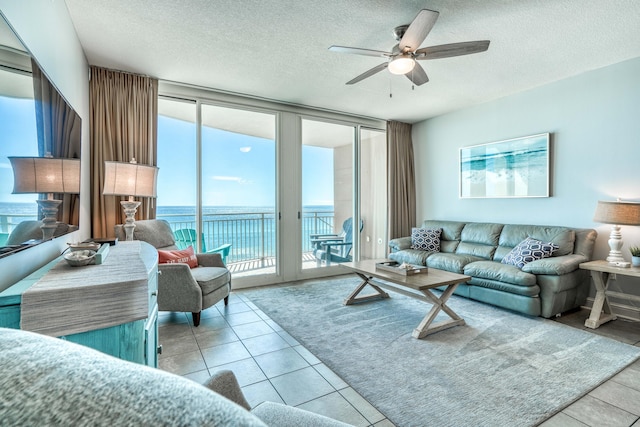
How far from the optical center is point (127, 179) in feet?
9.49

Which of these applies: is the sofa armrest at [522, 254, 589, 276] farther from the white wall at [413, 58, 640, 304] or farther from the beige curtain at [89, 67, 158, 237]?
the beige curtain at [89, 67, 158, 237]

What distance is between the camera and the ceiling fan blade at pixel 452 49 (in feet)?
7.59

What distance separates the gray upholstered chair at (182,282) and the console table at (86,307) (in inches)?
57.3

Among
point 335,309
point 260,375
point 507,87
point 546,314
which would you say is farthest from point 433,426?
point 507,87

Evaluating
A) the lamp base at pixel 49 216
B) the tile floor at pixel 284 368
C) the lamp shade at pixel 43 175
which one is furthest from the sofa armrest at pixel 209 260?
the lamp base at pixel 49 216

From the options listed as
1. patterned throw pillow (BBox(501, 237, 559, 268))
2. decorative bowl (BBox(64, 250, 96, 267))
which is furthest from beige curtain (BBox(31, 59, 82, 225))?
patterned throw pillow (BBox(501, 237, 559, 268))

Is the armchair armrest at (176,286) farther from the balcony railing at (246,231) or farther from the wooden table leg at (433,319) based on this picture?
the wooden table leg at (433,319)

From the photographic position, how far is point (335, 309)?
339 centimetres

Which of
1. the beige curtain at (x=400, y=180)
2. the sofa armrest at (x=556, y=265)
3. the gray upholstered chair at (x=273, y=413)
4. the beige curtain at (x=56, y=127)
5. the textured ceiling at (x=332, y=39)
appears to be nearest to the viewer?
the gray upholstered chair at (x=273, y=413)

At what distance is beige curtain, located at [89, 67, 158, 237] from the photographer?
10.7 feet

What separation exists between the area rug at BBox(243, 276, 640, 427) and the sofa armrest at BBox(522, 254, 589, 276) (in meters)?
0.48

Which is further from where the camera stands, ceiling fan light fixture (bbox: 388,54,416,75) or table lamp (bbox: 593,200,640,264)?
table lamp (bbox: 593,200,640,264)

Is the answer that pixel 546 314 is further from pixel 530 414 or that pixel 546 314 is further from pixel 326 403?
pixel 326 403

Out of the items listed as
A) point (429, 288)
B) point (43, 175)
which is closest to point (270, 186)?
point (429, 288)
